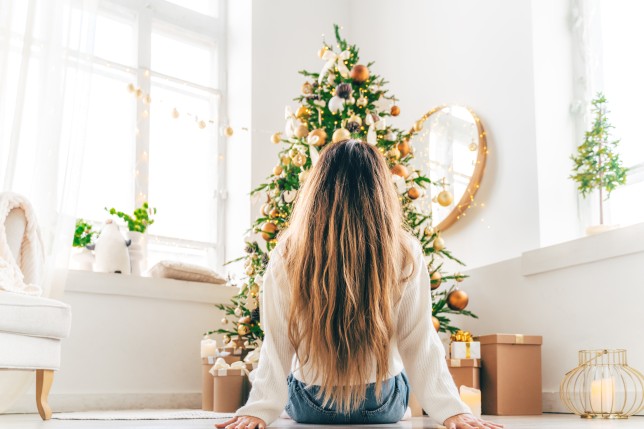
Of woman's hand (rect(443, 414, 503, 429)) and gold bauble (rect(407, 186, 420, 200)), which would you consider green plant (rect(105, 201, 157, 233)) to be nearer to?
gold bauble (rect(407, 186, 420, 200))

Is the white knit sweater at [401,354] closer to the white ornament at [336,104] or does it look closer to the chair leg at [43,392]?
the chair leg at [43,392]

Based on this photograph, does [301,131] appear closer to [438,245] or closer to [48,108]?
[438,245]

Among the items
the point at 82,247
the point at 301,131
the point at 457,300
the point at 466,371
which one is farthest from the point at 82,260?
the point at 466,371

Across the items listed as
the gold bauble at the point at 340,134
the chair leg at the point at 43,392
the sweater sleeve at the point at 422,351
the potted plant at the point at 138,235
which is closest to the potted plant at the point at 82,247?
the potted plant at the point at 138,235

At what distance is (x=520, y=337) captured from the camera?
311 centimetres

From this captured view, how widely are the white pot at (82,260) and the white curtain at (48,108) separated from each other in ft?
0.99

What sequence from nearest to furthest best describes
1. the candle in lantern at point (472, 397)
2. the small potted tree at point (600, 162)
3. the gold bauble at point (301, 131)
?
the candle in lantern at point (472, 397)
the small potted tree at point (600, 162)
the gold bauble at point (301, 131)

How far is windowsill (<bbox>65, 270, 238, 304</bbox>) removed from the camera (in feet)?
11.8

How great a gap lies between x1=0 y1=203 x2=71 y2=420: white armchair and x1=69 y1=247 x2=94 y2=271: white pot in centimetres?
107

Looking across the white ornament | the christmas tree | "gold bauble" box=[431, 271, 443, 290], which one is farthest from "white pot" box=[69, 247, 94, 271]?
"gold bauble" box=[431, 271, 443, 290]

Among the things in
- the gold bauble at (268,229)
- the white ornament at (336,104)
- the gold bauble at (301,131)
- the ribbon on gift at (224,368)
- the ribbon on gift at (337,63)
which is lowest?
the ribbon on gift at (224,368)

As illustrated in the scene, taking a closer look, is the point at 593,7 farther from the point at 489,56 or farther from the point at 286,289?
the point at 286,289

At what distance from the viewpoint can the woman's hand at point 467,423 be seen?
1.67 meters

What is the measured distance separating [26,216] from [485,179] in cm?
213
